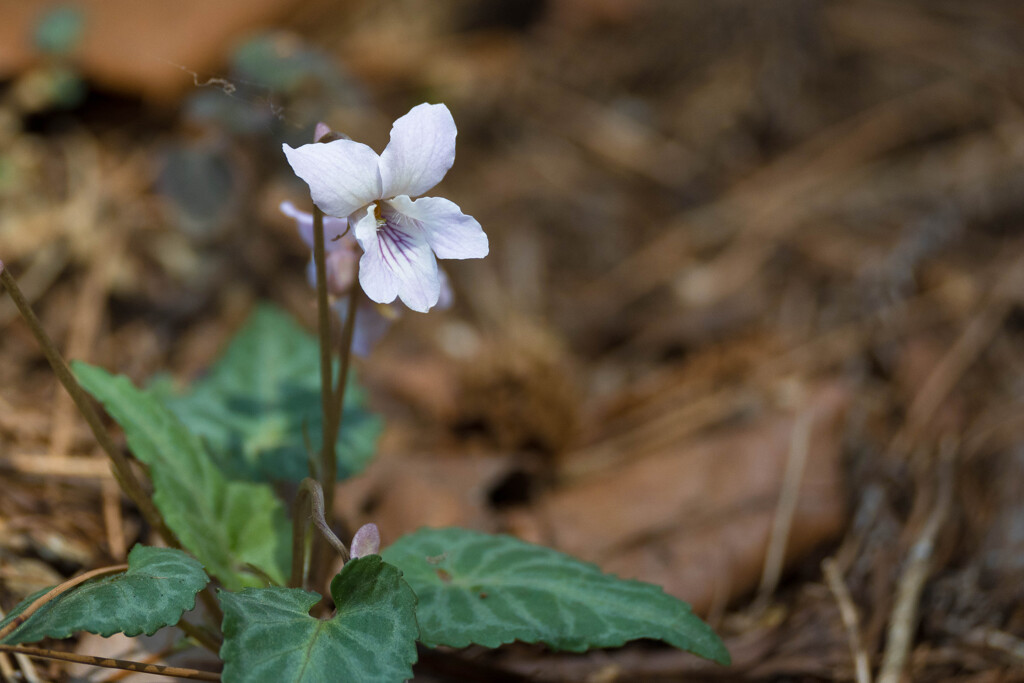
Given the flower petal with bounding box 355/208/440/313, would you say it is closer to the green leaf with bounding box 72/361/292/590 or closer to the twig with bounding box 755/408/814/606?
the green leaf with bounding box 72/361/292/590

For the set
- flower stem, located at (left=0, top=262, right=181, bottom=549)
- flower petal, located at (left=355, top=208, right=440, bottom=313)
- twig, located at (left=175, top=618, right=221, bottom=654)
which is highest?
flower petal, located at (left=355, top=208, right=440, bottom=313)

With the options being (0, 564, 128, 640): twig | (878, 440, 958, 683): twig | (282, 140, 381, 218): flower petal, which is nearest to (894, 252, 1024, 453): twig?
(878, 440, 958, 683): twig

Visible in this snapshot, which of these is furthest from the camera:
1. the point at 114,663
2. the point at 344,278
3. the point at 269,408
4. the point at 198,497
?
the point at 269,408

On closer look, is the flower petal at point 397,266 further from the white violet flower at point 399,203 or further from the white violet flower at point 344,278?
the white violet flower at point 344,278

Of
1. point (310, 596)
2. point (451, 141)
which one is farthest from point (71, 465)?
point (451, 141)

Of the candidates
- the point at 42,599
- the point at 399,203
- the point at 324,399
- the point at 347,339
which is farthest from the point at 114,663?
the point at 399,203

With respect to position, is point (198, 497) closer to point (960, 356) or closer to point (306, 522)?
point (306, 522)
